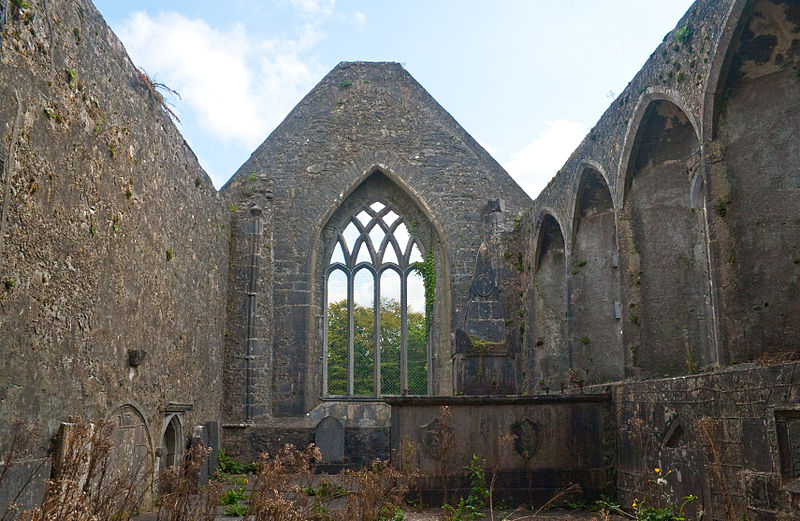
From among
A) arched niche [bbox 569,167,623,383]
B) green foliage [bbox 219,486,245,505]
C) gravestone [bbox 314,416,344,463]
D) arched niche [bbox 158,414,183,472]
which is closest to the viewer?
green foliage [bbox 219,486,245,505]

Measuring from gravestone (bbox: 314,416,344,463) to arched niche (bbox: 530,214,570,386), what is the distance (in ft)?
11.6

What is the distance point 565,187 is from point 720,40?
15.9 ft

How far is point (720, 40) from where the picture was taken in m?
6.87

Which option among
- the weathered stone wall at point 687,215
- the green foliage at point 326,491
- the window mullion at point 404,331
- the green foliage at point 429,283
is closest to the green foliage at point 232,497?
the green foliage at point 326,491

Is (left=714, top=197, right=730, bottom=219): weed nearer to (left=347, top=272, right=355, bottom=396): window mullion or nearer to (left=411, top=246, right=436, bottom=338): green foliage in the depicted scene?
(left=411, top=246, right=436, bottom=338): green foliage

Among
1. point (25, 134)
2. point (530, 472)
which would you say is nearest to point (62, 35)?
point (25, 134)

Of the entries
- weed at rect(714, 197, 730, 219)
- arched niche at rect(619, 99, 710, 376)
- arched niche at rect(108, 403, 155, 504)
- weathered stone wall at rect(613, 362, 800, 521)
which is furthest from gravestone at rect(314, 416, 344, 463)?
weed at rect(714, 197, 730, 219)

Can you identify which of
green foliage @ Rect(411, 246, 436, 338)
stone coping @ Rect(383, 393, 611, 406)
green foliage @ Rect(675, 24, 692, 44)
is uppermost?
green foliage @ Rect(675, 24, 692, 44)

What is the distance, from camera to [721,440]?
229 inches

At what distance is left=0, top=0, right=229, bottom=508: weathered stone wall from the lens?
18.5ft

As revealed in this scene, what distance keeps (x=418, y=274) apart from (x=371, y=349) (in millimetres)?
1803

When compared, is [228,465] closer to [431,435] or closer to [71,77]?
[431,435]

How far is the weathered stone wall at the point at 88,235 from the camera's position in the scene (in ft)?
18.5

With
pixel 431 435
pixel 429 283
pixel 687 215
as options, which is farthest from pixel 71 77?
pixel 429 283
